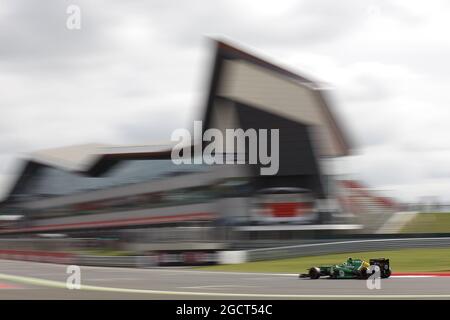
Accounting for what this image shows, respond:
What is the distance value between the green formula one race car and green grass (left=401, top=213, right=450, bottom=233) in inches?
814

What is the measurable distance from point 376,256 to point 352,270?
13.0 meters

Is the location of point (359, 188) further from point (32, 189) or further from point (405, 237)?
point (32, 189)

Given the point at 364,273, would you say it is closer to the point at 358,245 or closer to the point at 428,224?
the point at 358,245

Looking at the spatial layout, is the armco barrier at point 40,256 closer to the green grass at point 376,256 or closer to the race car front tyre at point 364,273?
the green grass at point 376,256

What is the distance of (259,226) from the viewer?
4169 cm

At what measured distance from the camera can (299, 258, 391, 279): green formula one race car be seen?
1500cm

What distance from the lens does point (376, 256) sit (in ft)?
90.2

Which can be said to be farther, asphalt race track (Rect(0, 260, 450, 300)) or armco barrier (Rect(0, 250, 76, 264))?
armco barrier (Rect(0, 250, 76, 264))

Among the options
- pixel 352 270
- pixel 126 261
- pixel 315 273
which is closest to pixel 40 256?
pixel 126 261

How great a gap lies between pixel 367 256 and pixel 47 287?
1749cm

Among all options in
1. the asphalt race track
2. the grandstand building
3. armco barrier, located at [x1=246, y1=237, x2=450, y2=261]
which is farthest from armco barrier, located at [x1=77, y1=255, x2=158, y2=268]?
the asphalt race track

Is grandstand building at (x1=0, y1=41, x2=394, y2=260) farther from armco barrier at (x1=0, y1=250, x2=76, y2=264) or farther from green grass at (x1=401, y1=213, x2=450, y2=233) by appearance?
green grass at (x1=401, y1=213, x2=450, y2=233)

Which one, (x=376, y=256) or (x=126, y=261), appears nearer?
(x=126, y=261)
